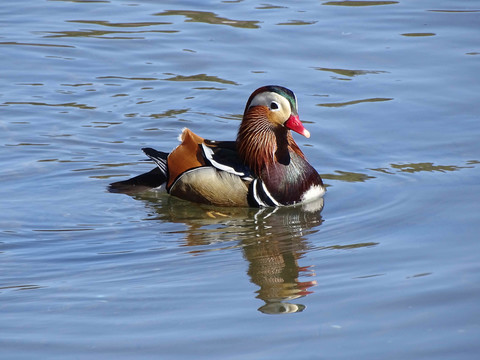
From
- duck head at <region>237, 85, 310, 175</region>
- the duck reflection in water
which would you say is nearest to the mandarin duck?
duck head at <region>237, 85, 310, 175</region>

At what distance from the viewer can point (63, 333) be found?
5957 mm

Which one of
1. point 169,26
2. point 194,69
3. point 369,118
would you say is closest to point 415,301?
point 369,118

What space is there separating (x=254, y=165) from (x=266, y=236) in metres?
1.12

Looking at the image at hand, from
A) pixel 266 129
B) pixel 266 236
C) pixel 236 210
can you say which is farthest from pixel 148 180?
pixel 266 236

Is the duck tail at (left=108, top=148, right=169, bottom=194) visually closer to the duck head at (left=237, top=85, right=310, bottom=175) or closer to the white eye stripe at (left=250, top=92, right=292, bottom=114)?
the duck head at (left=237, top=85, right=310, bottom=175)

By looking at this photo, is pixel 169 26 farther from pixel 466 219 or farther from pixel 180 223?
pixel 466 219

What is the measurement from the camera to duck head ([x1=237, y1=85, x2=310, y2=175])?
8953 millimetres

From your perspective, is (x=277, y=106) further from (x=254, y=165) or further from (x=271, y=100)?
(x=254, y=165)

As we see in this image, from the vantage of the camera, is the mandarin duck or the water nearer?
the water

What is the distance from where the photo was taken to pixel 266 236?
321 inches

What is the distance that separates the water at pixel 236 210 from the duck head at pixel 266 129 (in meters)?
0.53

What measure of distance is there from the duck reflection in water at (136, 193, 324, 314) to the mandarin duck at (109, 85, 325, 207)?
0.39 ft

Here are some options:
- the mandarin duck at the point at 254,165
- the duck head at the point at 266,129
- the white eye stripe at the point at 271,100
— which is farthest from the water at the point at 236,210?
the white eye stripe at the point at 271,100

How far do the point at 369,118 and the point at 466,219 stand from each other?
3074 mm
